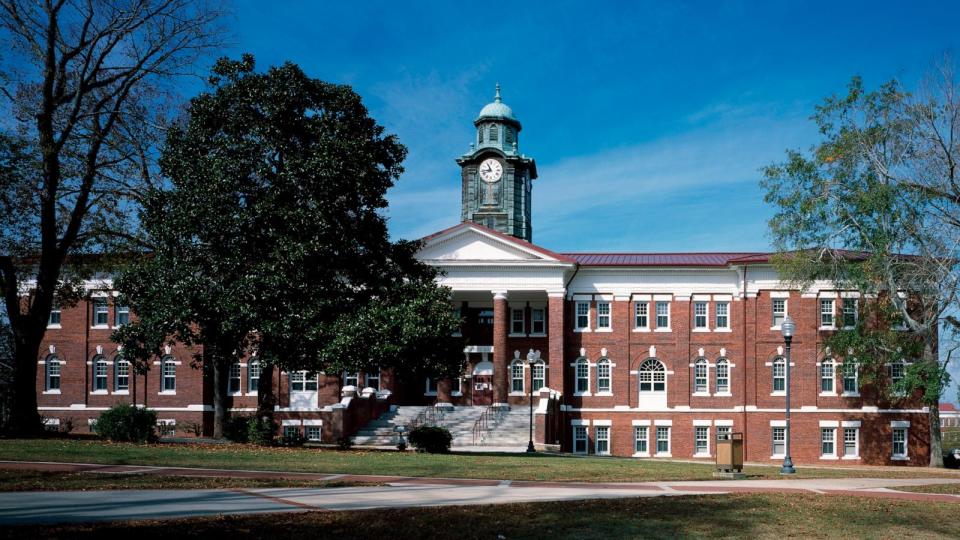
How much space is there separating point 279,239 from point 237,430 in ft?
27.6

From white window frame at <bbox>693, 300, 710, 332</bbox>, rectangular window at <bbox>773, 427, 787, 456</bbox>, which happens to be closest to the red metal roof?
white window frame at <bbox>693, 300, 710, 332</bbox>

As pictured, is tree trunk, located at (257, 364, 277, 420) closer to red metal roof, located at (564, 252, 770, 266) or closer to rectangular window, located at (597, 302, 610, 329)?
rectangular window, located at (597, 302, 610, 329)

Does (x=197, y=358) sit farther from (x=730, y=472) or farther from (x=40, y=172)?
(x=730, y=472)

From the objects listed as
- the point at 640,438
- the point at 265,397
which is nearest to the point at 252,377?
the point at 265,397

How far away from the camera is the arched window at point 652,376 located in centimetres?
4990

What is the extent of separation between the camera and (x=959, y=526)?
15383 millimetres

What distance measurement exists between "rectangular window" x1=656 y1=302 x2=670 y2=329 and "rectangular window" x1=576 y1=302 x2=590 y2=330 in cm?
368

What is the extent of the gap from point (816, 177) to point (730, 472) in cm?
2141

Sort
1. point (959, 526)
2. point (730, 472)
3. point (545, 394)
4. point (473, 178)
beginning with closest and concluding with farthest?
point (959, 526), point (730, 472), point (545, 394), point (473, 178)

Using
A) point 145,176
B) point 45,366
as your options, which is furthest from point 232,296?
point 45,366

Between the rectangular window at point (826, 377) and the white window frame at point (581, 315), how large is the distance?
1229cm

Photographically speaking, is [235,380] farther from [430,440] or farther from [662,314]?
[662,314]

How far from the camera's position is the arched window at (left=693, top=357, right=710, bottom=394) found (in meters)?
49.7

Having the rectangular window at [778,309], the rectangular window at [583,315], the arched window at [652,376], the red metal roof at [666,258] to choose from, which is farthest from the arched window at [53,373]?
the rectangular window at [778,309]
